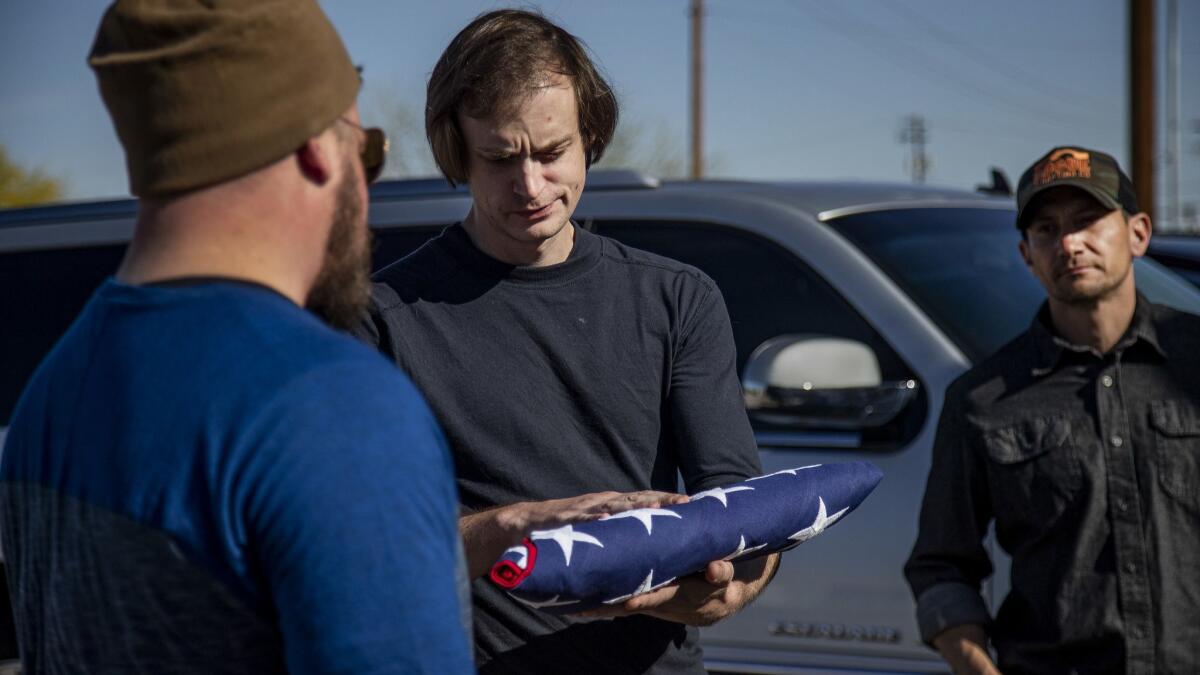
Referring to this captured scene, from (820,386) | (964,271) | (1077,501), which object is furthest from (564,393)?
(964,271)

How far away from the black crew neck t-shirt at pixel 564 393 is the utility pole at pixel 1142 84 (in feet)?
43.0

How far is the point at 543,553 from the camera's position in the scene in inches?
71.2

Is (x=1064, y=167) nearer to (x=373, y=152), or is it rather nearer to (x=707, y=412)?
(x=707, y=412)

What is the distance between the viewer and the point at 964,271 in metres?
4.20

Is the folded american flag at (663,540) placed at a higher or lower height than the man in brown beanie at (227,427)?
lower

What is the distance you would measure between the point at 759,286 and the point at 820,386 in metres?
0.52

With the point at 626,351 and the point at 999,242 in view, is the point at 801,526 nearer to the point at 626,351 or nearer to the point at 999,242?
the point at 626,351

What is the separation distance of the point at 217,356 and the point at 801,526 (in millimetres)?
1199

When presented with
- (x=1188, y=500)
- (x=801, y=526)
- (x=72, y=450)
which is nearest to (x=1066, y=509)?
(x=1188, y=500)

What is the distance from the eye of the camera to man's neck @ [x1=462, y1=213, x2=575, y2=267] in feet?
7.82

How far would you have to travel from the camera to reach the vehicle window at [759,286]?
4.03 metres

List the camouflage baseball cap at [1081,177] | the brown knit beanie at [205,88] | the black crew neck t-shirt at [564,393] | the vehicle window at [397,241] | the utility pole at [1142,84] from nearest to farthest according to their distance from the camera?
1. the brown knit beanie at [205,88]
2. the black crew neck t-shirt at [564,393]
3. the camouflage baseball cap at [1081,177]
4. the vehicle window at [397,241]
5. the utility pole at [1142,84]

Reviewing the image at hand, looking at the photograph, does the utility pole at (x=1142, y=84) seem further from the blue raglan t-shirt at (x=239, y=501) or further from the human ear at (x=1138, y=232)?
the blue raglan t-shirt at (x=239, y=501)

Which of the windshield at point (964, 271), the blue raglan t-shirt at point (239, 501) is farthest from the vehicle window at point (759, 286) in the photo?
the blue raglan t-shirt at point (239, 501)
